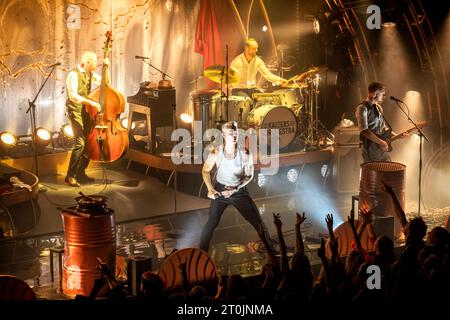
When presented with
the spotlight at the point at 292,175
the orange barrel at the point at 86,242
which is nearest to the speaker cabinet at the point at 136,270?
the orange barrel at the point at 86,242

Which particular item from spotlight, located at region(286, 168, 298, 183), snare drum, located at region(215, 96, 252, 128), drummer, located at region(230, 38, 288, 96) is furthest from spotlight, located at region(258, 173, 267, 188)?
drummer, located at region(230, 38, 288, 96)

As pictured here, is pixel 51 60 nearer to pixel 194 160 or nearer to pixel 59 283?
pixel 194 160

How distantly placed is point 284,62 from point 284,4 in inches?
48.0

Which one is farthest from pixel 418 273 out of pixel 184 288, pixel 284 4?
pixel 284 4

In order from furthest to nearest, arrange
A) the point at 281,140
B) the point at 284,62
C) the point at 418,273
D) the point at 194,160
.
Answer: the point at 284,62, the point at 281,140, the point at 194,160, the point at 418,273

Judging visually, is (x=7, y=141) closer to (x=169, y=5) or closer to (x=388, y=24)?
(x=169, y=5)

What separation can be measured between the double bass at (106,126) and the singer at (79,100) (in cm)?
11

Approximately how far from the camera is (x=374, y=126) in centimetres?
1027

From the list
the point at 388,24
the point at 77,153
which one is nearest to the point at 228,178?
the point at 77,153

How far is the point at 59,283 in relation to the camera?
8.40 metres

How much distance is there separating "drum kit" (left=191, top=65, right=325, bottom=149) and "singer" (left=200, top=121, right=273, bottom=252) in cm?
362

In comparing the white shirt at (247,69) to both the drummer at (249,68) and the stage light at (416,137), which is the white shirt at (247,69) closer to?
the drummer at (249,68)

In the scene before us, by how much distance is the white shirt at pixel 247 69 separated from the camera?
1390 centimetres

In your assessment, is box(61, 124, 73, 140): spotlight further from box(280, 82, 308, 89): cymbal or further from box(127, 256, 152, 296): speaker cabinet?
box(127, 256, 152, 296): speaker cabinet
